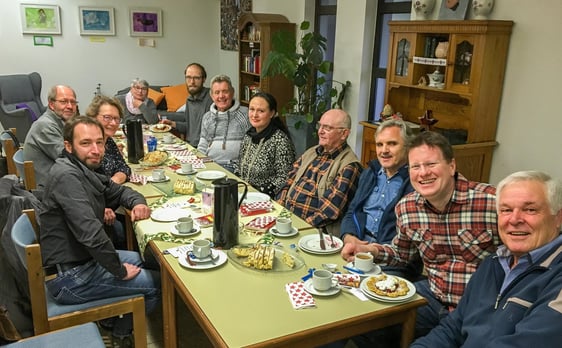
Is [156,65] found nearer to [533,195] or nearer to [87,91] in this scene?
[87,91]

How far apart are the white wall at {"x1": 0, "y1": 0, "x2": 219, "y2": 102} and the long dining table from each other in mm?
5839

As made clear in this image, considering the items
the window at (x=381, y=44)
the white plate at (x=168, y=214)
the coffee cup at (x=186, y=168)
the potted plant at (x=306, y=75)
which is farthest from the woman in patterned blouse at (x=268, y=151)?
the window at (x=381, y=44)

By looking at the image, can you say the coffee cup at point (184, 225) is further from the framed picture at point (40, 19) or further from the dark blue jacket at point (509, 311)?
the framed picture at point (40, 19)

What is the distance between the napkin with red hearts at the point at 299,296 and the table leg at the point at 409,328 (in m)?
0.34

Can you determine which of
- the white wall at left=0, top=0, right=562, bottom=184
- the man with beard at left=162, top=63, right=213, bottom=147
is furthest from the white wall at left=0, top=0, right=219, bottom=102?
the man with beard at left=162, top=63, right=213, bottom=147

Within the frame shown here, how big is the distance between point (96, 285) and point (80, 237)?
0.22 m

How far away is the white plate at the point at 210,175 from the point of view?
2.80 metres

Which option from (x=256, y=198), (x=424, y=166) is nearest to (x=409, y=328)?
(x=424, y=166)

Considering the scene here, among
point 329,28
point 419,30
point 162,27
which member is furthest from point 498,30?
point 162,27

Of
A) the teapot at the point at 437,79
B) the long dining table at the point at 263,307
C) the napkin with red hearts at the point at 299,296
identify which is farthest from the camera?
the teapot at the point at 437,79

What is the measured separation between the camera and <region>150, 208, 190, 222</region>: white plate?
7.06 feet

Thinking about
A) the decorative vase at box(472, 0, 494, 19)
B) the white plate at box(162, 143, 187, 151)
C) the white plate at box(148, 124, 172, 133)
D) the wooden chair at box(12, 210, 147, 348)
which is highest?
the decorative vase at box(472, 0, 494, 19)

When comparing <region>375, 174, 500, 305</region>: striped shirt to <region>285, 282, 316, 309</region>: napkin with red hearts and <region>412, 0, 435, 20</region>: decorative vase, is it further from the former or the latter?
<region>412, 0, 435, 20</region>: decorative vase

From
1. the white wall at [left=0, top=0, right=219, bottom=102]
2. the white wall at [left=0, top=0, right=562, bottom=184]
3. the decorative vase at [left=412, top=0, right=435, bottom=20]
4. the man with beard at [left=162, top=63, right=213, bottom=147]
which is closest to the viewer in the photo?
the white wall at [left=0, top=0, right=562, bottom=184]
